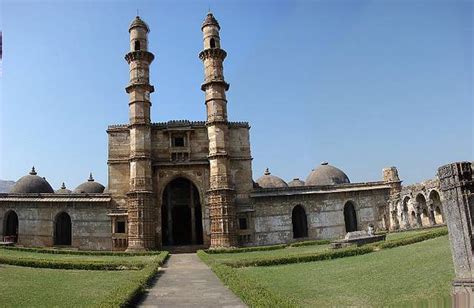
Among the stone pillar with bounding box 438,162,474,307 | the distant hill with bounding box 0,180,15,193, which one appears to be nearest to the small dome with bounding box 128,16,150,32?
the stone pillar with bounding box 438,162,474,307

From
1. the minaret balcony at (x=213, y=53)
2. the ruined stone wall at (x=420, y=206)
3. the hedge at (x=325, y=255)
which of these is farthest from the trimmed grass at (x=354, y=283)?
the minaret balcony at (x=213, y=53)

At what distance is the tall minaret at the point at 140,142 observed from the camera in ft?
96.3

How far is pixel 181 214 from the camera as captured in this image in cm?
3541

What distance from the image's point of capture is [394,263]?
45.2 feet

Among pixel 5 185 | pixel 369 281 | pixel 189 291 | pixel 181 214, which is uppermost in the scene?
pixel 5 185

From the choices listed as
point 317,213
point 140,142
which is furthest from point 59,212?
point 317,213

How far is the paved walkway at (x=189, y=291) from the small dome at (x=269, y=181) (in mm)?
23127

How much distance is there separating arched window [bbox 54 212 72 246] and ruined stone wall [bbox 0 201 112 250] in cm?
98

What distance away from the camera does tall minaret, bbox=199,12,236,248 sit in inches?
1169

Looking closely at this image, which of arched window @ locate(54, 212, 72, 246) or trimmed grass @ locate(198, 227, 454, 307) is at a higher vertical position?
arched window @ locate(54, 212, 72, 246)

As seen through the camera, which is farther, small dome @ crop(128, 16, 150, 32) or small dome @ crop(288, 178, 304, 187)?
small dome @ crop(288, 178, 304, 187)

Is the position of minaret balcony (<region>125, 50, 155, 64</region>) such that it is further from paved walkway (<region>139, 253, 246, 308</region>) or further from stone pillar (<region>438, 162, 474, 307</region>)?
stone pillar (<region>438, 162, 474, 307</region>)

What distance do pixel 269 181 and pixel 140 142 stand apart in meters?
15.2

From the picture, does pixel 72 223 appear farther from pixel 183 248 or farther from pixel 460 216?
pixel 460 216
